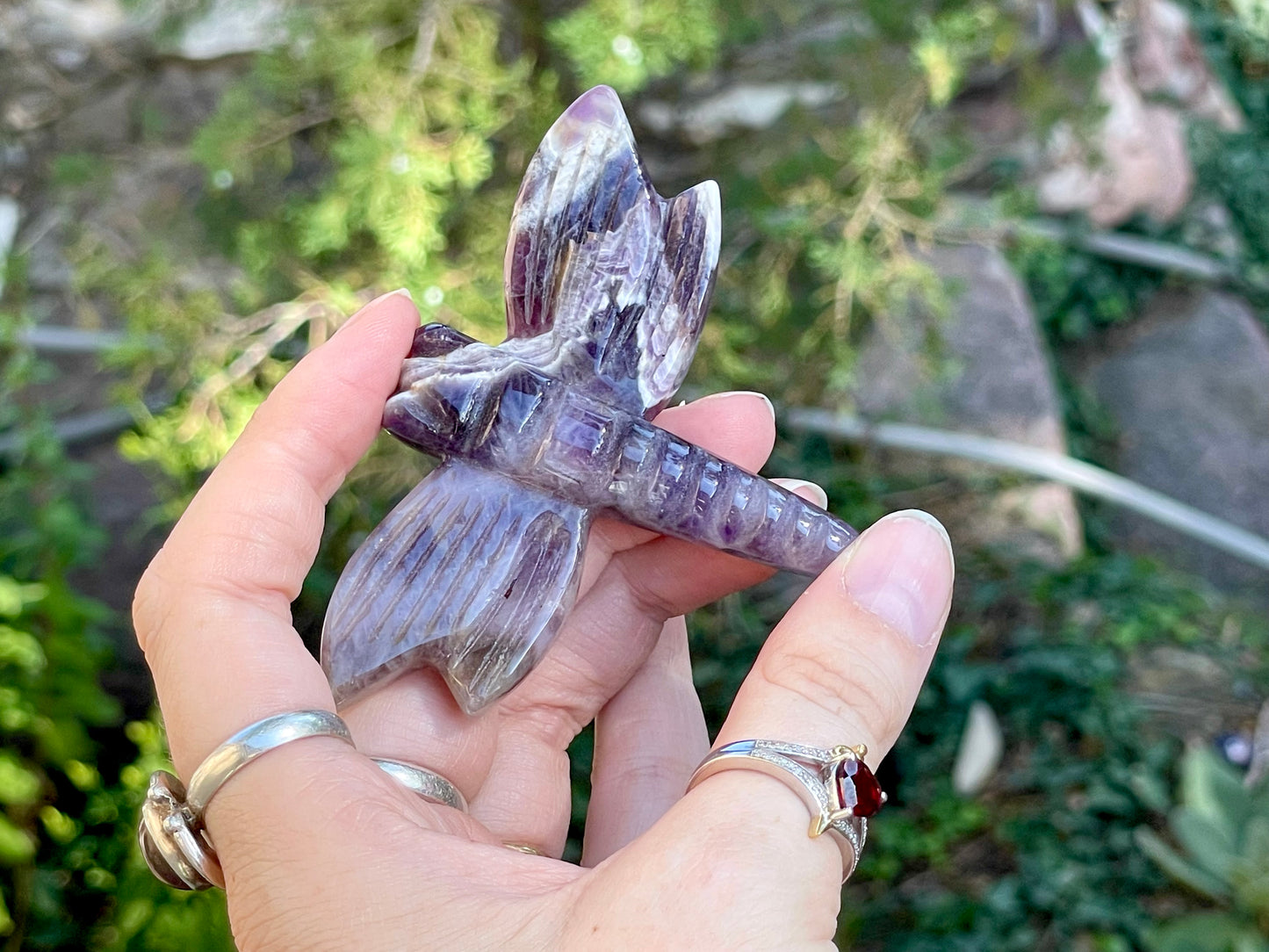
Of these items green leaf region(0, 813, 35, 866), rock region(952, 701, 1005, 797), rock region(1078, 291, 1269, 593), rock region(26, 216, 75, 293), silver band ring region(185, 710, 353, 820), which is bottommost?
rock region(1078, 291, 1269, 593)

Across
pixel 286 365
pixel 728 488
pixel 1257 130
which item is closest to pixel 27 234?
pixel 286 365

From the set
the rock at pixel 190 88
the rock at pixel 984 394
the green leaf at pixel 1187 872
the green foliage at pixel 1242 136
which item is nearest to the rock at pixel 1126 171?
the green foliage at pixel 1242 136

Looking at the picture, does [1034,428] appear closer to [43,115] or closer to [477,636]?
[477,636]

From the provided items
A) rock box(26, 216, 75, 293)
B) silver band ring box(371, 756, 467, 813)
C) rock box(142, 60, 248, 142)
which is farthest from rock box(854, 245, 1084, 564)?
rock box(26, 216, 75, 293)

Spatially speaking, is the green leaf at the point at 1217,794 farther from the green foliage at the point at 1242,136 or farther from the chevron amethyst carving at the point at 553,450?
the green foliage at the point at 1242,136

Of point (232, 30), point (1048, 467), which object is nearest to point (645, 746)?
point (1048, 467)

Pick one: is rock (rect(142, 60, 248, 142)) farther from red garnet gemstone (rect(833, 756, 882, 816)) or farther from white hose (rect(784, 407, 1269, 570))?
red garnet gemstone (rect(833, 756, 882, 816))
